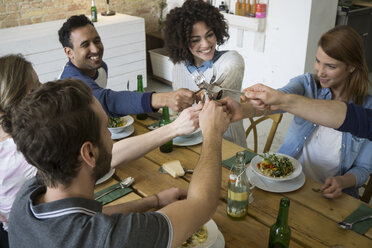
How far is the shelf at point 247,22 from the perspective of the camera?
4.34 meters

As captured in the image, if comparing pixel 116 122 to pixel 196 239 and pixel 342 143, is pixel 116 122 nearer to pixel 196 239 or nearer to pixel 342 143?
pixel 196 239

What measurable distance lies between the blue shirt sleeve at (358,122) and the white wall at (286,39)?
2.71 meters

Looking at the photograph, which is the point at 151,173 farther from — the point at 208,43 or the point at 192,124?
the point at 208,43

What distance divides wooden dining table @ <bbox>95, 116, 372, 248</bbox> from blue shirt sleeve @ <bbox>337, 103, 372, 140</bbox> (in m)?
0.28

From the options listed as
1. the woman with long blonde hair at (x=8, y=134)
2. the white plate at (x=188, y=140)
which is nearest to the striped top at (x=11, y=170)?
the woman with long blonde hair at (x=8, y=134)

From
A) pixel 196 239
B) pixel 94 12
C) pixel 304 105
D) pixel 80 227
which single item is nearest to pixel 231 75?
pixel 304 105

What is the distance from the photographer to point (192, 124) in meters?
1.55

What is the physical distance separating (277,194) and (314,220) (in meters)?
0.20

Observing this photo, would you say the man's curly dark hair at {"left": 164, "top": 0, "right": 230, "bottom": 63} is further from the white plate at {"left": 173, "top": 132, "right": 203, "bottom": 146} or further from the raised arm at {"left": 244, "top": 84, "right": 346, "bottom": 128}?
the raised arm at {"left": 244, "top": 84, "right": 346, "bottom": 128}

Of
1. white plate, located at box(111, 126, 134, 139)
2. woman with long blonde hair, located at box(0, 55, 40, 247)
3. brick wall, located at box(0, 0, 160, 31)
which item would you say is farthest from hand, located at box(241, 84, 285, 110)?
brick wall, located at box(0, 0, 160, 31)

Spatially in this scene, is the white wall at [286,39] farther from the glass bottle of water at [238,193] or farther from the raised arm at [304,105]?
the glass bottle of water at [238,193]

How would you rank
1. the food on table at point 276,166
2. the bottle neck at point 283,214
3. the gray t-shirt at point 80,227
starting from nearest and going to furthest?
the gray t-shirt at point 80,227 → the bottle neck at point 283,214 → the food on table at point 276,166

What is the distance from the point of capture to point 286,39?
428cm

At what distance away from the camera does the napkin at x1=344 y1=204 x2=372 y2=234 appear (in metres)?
1.40
